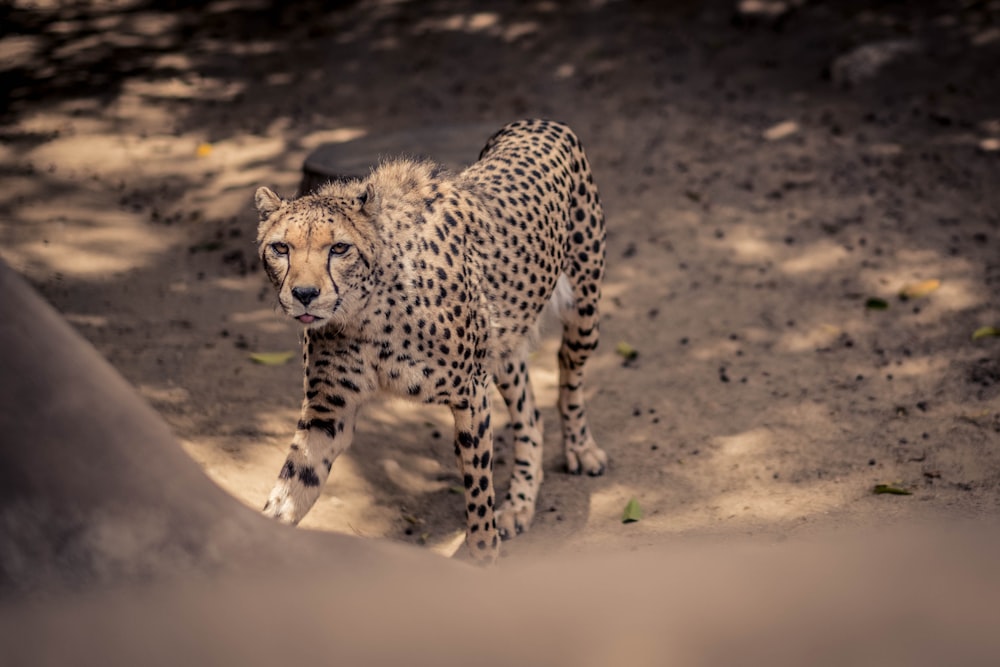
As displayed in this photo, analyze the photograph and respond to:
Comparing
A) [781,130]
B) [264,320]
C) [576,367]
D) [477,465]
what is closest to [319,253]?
[477,465]

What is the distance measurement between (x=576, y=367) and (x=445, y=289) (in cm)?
135

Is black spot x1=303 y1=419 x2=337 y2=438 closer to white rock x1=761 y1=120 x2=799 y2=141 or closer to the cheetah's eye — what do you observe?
the cheetah's eye

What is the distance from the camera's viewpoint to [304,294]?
127 inches

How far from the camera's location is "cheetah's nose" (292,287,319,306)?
3.23 metres

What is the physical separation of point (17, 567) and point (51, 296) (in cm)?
461

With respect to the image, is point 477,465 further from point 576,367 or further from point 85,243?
point 85,243

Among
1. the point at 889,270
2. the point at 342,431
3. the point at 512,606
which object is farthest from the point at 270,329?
the point at 512,606

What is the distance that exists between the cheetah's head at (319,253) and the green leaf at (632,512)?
5.60ft

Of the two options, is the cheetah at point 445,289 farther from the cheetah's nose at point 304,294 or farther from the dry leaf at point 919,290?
the dry leaf at point 919,290

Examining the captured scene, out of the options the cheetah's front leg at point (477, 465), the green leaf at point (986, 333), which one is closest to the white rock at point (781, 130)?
the green leaf at point (986, 333)

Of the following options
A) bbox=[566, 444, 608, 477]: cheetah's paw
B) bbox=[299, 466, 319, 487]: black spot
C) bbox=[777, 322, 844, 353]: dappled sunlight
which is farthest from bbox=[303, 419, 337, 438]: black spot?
bbox=[777, 322, 844, 353]: dappled sunlight

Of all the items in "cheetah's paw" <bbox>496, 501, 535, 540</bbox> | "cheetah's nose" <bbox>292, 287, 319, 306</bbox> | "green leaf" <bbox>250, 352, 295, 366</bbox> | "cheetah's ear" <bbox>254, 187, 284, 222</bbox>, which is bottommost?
"cheetah's paw" <bbox>496, 501, 535, 540</bbox>

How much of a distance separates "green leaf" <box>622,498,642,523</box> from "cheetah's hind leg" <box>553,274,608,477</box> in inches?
18.1

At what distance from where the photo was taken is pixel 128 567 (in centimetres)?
193
